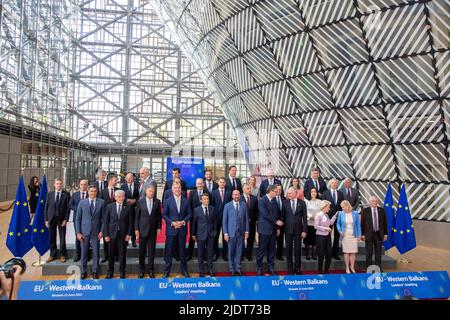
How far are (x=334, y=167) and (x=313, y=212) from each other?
755 centimetres

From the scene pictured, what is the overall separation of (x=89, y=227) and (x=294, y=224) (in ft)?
13.9

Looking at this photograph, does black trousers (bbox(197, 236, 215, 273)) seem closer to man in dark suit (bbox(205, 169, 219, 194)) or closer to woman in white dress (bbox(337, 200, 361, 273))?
man in dark suit (bbox(205, 169, 219, 194))

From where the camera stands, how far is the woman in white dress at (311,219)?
7703 millimetres

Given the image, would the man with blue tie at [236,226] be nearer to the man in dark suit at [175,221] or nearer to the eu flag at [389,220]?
the man in dark suit at [175,221]

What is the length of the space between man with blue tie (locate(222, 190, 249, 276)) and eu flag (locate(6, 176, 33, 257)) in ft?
14.6

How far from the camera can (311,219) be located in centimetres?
781

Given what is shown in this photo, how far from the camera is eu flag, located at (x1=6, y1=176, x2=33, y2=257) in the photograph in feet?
23.8

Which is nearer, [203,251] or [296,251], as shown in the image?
[203,251]

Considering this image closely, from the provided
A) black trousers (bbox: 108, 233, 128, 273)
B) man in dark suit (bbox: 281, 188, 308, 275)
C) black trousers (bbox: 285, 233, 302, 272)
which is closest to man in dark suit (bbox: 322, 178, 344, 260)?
man in dark suit (bbox: 281, 188, 308, 275)

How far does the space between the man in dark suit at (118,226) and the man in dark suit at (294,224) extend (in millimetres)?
3299

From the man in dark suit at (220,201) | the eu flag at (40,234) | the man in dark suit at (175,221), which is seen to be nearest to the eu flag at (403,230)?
the man in dark suit at (220,201)

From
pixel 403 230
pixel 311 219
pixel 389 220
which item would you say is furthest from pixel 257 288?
pixel 389 220

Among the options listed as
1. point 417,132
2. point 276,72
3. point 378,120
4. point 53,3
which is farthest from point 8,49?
point 417,132

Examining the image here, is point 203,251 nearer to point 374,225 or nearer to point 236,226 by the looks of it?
point 236,226
